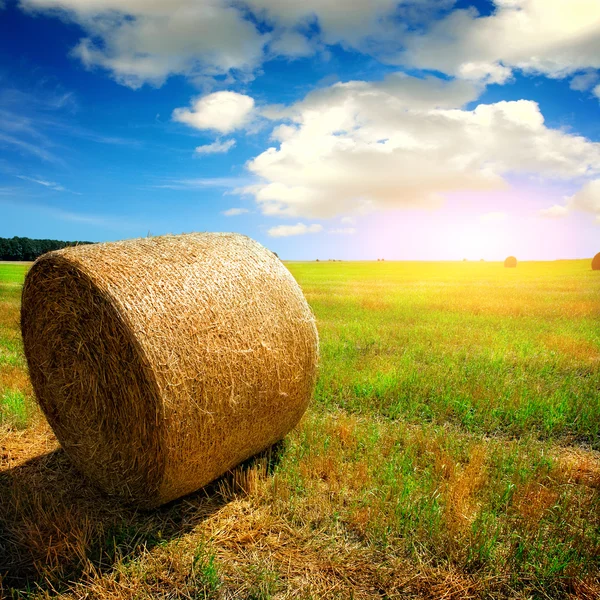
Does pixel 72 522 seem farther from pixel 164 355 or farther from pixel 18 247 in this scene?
pixel 18 247

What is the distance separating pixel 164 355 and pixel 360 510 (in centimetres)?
225

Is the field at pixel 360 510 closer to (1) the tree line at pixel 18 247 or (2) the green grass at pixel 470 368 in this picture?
(2) the green grass at pixel 470 368

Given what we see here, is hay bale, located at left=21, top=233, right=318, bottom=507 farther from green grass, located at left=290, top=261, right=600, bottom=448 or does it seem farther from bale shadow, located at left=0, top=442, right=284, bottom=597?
green grass, located at left=290, top=261, right=600, bottom=448

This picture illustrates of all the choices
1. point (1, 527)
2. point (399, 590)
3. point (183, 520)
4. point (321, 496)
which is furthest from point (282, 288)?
point (1, 527)

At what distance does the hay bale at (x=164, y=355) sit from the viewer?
14.2 feet

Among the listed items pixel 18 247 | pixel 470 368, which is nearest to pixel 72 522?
pixel 470 368

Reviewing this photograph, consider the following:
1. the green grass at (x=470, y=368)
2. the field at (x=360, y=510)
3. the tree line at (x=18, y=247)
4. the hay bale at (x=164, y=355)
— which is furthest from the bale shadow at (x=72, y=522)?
the tree line at (x=18, y=247)

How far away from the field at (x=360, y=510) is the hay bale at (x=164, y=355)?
0.47 meters

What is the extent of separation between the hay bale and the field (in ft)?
1.53

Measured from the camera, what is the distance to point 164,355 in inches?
167

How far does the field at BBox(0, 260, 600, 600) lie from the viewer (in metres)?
3.89

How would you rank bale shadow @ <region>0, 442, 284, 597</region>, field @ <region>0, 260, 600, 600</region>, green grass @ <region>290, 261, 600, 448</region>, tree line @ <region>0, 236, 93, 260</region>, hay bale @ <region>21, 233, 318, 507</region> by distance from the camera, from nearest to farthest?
1. field @ <region>0, 260, 600, 600</region>
2. bale shadow @ <region>0, 442, 284, 597</region>
3. hay bale @ <region>21, 233, 318, 507</region>
4. green grass @ <region>290, 261, 600, 448</region>
5. tree line @ <region>0, 236, 93, 260</region>

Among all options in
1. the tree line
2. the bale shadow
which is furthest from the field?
the tree line

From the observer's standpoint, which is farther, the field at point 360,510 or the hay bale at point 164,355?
the hay bale at point 164,355
